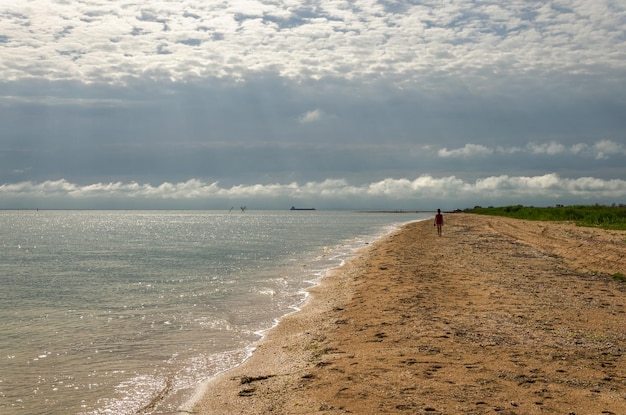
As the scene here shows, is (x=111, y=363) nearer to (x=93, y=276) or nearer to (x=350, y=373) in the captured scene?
(x=350, y=373)

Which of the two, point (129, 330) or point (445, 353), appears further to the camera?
point (129, 330)

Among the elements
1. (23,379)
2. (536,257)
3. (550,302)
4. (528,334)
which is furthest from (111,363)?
(536,257)

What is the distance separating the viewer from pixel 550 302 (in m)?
15.3

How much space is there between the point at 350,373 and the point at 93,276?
2545 centimetres

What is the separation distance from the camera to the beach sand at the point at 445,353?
7.72 meters

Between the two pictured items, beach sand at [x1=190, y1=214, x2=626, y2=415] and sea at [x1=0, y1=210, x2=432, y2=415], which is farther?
→ sea at [x1=0, y1=210, x2=432, y2=415]

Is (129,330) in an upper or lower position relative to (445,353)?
lower

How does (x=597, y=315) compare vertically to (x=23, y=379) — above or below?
above

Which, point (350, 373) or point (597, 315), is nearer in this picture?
point (350, 373)

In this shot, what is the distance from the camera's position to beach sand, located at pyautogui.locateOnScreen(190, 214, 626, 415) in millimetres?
7719

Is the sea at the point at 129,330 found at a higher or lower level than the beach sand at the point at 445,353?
lower

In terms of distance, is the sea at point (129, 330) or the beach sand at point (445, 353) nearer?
the beach sand at point (445, 353)

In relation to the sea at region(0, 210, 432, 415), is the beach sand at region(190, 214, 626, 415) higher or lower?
higher

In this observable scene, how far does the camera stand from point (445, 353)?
32.9 ft
